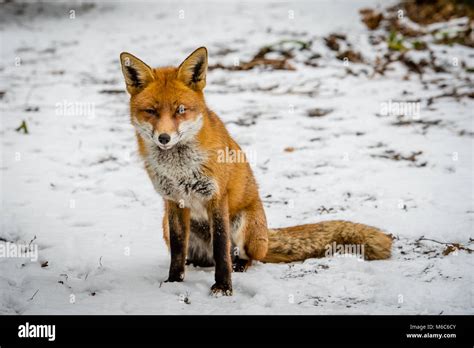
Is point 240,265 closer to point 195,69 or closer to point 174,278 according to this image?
point 174,278

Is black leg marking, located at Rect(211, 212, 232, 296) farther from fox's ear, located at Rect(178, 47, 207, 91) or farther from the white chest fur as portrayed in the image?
fox's ear, located at Rect(178, 47, 207, 91)

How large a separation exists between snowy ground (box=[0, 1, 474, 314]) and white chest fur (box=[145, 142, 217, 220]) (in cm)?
79

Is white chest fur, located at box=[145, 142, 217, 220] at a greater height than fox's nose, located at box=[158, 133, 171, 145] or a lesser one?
lesser

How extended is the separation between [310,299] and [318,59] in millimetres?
8088

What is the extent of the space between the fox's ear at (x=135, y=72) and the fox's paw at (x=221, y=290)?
1.74m

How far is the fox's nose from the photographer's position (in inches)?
142

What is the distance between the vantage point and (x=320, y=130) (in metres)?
8.07

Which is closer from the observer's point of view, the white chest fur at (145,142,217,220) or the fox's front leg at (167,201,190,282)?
the white chest fur at (145,142,217,220)

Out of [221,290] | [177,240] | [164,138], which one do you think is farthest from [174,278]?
[164,138]

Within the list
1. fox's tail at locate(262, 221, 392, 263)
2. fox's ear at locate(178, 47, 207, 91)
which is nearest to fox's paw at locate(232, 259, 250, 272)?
fox's tail at locate(262, 221, 392, 263)

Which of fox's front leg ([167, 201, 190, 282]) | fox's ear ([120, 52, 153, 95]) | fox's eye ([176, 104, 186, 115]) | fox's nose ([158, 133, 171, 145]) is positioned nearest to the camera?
fox's nose ([158, 133, 171, 145])

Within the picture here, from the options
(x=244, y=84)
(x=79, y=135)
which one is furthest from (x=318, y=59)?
(x=79, y=135)

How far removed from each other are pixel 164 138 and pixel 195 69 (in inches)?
29.6

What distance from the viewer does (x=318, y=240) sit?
15.3ft
